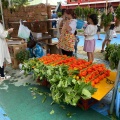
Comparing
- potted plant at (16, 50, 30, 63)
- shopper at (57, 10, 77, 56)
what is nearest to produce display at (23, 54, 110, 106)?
shopper at (57, 10, 77, 56)

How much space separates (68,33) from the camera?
368 cm

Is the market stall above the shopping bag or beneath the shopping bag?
beneath

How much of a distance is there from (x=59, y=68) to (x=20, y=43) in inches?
91.8

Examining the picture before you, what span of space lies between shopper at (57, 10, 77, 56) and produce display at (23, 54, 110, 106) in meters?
0.65

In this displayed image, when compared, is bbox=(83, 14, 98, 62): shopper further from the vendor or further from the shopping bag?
the shopping bag

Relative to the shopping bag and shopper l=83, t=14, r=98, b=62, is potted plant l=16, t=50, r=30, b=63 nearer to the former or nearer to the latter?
the shopping bag

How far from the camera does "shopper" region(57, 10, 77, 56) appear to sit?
359 centimetres

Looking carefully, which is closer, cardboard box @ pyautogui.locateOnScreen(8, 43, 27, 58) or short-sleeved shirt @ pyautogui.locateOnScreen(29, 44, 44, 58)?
cardboard box @ pyautogui.locateOnScreen(8, 43, 27, 58)

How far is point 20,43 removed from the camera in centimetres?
453

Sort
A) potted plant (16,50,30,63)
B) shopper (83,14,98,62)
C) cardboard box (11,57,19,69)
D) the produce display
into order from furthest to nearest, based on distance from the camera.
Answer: cardboard box (11,57,19,69)
potted plant (16,50,30,63)
shopper (83,14,98,62)
the produce display

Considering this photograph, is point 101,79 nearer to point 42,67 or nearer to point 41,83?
point 42,67

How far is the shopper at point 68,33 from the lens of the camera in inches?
141

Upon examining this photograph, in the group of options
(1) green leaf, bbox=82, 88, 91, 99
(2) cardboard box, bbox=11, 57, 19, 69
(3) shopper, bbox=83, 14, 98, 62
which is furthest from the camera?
(2) cardboard box, bbox=11, 57, 19, 69

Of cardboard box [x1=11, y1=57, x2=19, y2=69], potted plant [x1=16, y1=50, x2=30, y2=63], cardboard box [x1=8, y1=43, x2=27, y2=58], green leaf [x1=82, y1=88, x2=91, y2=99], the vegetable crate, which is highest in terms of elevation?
cardboard box [x1=8, y1=43, x2=27, y2=58]
